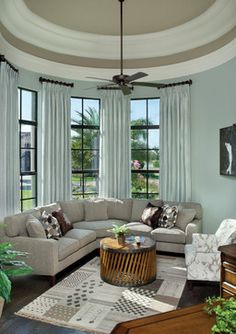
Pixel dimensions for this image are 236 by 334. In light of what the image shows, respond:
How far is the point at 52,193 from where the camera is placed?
6371 millimetres

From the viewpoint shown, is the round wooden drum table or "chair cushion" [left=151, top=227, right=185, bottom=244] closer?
the round wooden drum table

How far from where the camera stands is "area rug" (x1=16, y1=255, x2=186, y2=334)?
3.32m

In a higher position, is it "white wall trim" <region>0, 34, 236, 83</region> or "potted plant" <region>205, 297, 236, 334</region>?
"white wall trim" <region>0, 34, 236, 83</region>

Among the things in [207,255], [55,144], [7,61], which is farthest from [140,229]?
[7,61]

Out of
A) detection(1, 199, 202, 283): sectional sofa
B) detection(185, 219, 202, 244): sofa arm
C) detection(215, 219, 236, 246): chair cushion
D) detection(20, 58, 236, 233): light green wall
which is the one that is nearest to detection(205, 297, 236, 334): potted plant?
detection(215, 219, 236, 246): chair cushion

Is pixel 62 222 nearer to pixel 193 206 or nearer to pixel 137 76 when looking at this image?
pixel 193 206

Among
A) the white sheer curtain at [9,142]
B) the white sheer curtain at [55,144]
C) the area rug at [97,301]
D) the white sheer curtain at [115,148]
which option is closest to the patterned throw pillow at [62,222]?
the white sheer curtain at [9,142]

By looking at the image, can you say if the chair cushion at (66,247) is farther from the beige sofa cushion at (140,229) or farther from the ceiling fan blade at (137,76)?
the ceiling fan blade at (137,76)

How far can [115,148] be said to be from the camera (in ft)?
22.9

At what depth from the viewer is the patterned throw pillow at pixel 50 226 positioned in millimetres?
4855

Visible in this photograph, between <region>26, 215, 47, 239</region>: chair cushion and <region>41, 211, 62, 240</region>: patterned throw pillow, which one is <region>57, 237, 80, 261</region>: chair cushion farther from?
<region>26, 215, 47, 239</region>: chair cushion

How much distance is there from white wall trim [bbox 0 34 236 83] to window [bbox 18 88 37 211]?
0.56 meters

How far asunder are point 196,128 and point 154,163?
124cm

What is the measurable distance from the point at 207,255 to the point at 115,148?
354 centimetres
